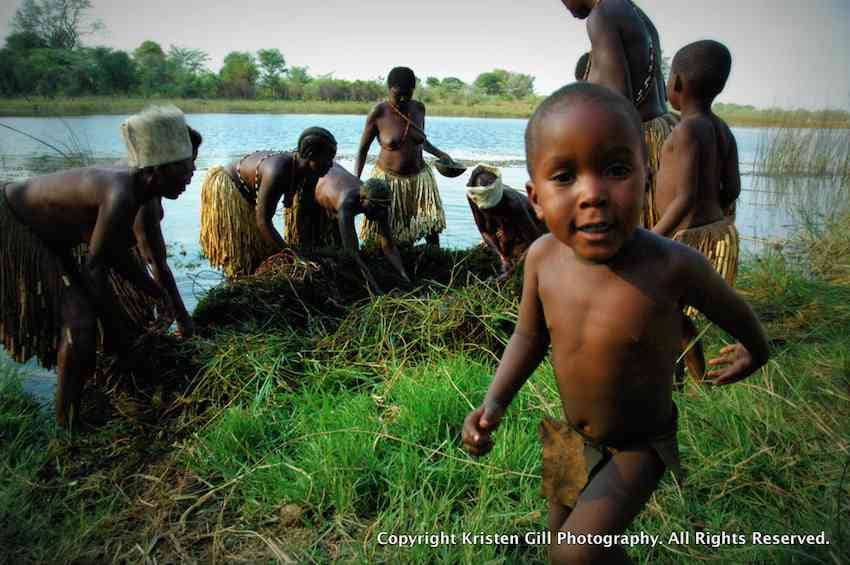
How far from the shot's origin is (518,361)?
1.60 m

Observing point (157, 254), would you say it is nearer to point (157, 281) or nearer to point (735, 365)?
point (157, 281)

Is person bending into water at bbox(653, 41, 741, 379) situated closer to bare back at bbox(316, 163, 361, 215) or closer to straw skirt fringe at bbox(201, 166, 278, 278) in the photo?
bare back at bbox(316, 163, 361, 215)

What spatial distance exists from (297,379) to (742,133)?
21.9 m

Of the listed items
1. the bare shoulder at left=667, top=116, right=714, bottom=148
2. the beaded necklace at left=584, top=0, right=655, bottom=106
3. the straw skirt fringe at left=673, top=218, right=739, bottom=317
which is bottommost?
the straw skirt fringe at left=673, top=218, right=739, bottom=317

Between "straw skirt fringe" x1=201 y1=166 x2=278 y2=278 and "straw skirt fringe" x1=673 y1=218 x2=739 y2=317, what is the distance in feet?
11.6

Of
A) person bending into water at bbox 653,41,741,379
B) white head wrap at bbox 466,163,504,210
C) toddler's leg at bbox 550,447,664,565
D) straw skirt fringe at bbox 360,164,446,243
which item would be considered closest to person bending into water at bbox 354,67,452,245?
straw skirt fringe at bbox 360,164,446,243

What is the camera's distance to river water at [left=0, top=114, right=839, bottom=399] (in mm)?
5867

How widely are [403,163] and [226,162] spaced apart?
3736 mm

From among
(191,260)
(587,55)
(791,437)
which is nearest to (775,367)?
(791,437)

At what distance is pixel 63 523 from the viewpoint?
224 cm

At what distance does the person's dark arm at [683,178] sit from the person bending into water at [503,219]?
2138mm

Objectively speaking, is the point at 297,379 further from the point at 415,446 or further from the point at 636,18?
the point at 636,18

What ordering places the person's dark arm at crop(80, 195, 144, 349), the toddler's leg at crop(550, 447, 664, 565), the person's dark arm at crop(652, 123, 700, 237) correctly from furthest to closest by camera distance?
the person's dark arm at crop(80, 195, 144, 349)
the person's dark arm at crop(652, 123, 700, 237)
the toddler's leg at crop(550, 447, 664, 565)

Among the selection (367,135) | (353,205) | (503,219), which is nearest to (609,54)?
(503,219)
